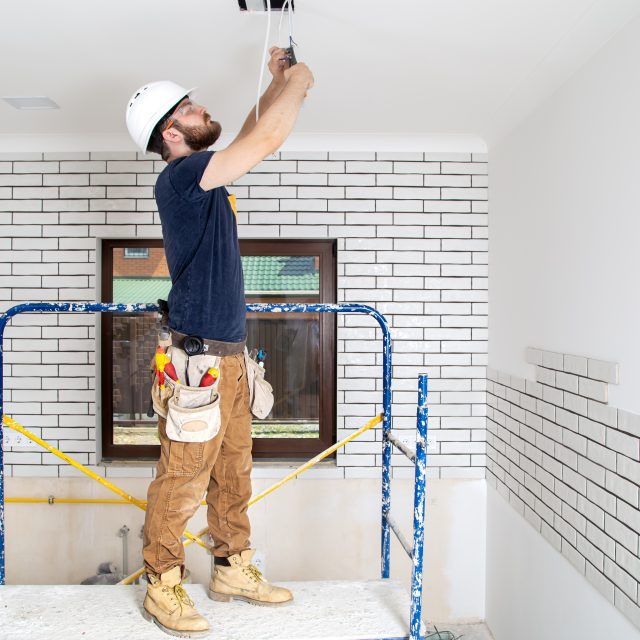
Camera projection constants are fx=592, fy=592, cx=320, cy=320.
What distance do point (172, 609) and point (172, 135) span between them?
4.97 ft

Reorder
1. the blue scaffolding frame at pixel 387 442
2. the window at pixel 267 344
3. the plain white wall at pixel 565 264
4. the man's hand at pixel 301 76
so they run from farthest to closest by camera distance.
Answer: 1. the window at pixel 267 344
2. the plain white wall at pixel 565 264
3. the blue scaffolding frame at pixel 387 442
4. the man's hand at pixel 301 76

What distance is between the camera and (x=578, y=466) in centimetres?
238

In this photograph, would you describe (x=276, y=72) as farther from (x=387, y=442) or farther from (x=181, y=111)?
(x=387, y=442)

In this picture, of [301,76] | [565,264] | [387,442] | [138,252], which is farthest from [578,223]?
[138,252]

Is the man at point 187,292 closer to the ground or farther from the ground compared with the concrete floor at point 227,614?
farther from the ground

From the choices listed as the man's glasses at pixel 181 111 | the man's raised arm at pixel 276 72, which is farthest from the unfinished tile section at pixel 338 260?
the man's glasses at pixel 181 111

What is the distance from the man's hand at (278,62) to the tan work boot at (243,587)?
5.61 feet

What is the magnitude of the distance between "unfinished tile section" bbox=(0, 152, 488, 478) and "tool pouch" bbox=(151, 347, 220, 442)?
5.83 ft

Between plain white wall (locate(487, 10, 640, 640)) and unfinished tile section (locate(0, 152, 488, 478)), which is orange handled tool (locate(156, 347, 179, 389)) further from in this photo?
unfinished tile section (locate(0, 152, 488, 478))

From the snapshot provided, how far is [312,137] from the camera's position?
3521 mm

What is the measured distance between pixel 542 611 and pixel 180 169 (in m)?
2.51

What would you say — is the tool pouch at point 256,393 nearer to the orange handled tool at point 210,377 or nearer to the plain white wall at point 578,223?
the orange handled tool at point 210,377

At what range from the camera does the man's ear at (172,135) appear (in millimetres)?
1927

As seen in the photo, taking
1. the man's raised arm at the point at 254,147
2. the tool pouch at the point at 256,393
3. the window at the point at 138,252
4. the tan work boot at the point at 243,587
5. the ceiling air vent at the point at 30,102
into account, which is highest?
the ceiling air vent at the point at 30,102
